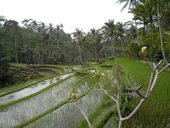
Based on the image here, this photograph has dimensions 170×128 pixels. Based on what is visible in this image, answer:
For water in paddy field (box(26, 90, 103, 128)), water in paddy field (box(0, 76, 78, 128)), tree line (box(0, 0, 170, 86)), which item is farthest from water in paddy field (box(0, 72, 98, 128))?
tree line (box(0, 0, 170, 86))

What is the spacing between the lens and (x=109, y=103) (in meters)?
10.8

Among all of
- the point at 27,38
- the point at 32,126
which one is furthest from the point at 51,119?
the point at 27,38

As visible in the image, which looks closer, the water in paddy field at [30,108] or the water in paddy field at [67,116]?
the water in paddy field at [67,116]

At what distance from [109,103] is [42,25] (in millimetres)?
60314

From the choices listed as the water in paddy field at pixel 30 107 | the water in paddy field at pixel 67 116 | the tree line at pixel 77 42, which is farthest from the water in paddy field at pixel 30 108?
the tree line at pixel 77 42

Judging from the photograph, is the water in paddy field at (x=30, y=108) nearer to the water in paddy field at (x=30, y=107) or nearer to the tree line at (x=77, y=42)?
the water in paddy field at (x=30, y=107)

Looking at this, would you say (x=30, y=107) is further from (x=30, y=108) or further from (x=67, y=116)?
(x=67, y=116)

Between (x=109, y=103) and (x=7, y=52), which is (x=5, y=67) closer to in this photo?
(x=7, y=52)

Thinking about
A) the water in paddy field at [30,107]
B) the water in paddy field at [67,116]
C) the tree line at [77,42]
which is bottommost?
the water in paddy field at [30,107]

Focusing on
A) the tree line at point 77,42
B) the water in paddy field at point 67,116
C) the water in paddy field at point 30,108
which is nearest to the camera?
the water in paddy field at point 67,116

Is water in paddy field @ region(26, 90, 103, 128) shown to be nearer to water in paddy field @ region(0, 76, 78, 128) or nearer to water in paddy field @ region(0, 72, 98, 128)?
water in paddy field @ region(0, 72, 98, 128)

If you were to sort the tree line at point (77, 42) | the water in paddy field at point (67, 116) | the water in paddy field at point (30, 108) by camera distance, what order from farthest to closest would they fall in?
the tree line at point (77, 42) → the water in paddy field at point (30, 108) → the water in paddy field at point (67, 116)

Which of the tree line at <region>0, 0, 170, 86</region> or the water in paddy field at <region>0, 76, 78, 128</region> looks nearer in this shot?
the water in paddy field at <region>0, 76, 78, 128</region>

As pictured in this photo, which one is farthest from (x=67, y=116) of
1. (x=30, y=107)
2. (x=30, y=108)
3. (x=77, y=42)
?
(x=77, y=42)
